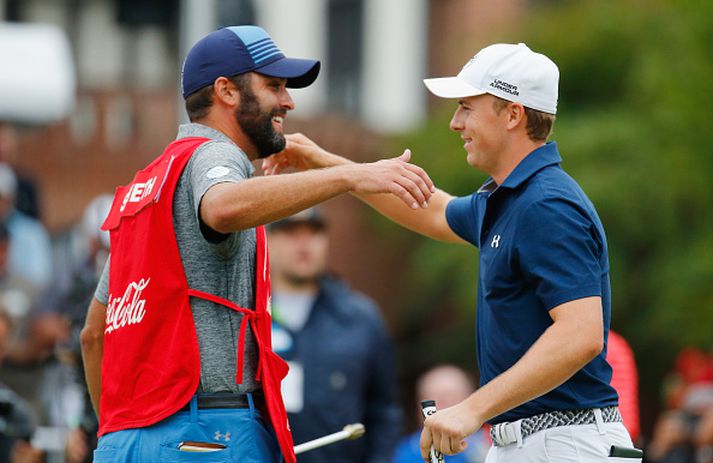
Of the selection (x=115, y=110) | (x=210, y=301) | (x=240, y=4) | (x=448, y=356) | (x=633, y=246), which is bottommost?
(x=448, y=356)

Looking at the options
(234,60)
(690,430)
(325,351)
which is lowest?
(690,430)

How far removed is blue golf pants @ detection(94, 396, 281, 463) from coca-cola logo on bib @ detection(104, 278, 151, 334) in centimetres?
37

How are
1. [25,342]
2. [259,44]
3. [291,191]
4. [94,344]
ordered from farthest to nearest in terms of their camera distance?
[25,342] < [94,344] < [259,44] < [291,191]

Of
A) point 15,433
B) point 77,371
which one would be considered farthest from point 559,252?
point 15,433

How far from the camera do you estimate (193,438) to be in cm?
547

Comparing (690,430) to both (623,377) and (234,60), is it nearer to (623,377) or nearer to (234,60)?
(623,377)

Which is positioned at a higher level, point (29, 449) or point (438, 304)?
point (29, 449)

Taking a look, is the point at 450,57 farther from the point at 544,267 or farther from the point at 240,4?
the point at 544,267

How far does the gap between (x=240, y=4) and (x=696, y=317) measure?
269 inches

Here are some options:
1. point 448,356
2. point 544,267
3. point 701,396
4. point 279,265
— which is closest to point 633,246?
point 448,356

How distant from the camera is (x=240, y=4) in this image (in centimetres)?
1908

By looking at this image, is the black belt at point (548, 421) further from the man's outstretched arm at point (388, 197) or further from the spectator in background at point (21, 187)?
the spectator in background at point (21, 187)

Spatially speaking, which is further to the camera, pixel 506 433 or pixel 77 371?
pixel 77 371

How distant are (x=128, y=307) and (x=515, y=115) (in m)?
1.57
